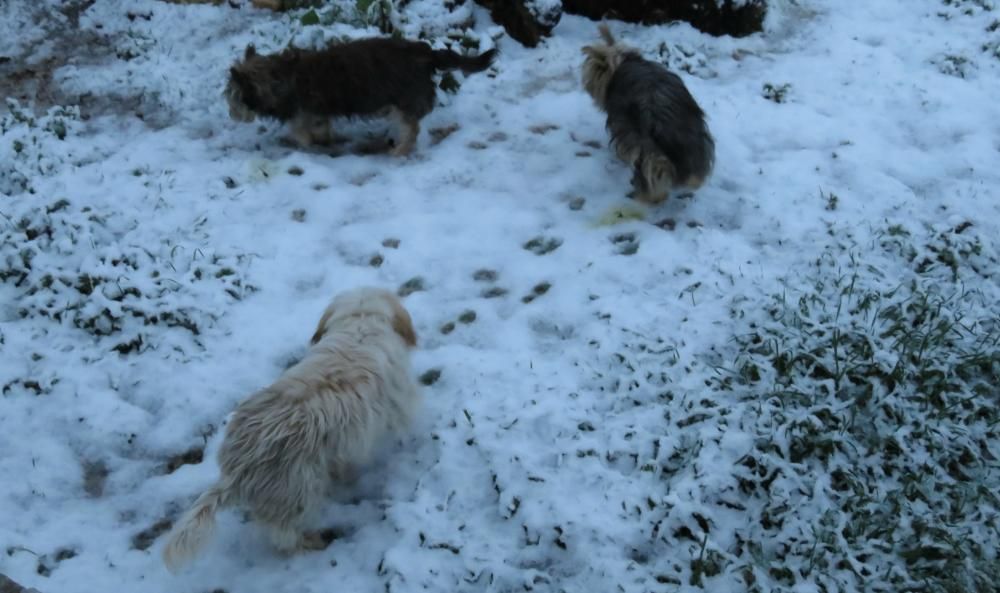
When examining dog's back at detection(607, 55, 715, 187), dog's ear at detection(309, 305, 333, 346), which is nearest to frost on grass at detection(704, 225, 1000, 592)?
dog's back at detection(607, 55, 715, 187)

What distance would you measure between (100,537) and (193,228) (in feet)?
6.77

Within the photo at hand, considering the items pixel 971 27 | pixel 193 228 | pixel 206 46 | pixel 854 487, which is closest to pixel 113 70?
pixel 206 46

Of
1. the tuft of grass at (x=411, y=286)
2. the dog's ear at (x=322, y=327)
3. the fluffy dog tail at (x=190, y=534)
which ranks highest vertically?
the dog's ear at (x=322, y=327)

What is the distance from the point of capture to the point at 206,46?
6.14 meters

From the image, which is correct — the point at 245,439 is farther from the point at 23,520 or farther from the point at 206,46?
the point at 206,46

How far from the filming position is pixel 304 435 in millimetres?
2828

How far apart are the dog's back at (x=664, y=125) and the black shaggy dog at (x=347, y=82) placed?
3.60 feet

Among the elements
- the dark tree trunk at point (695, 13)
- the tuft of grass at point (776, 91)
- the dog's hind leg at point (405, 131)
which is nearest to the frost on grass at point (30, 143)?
the dog's hind leg at point (405, 131)

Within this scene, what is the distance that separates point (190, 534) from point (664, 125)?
3.32m

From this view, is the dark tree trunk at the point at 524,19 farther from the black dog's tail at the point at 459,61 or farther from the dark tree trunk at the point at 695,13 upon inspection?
the black dog's tail at the point at 459,61

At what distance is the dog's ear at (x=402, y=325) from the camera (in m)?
3.44

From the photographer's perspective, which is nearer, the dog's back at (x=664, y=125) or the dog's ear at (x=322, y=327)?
the dog's ear at (x=322, y=327)

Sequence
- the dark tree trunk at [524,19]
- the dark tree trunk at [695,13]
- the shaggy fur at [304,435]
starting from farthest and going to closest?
the dark tree trunk at [695,13] < the dark tree trunk at [524,19] < the shaggy fur at [304,435]

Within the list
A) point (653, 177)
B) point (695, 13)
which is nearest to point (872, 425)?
point (653, 177)
